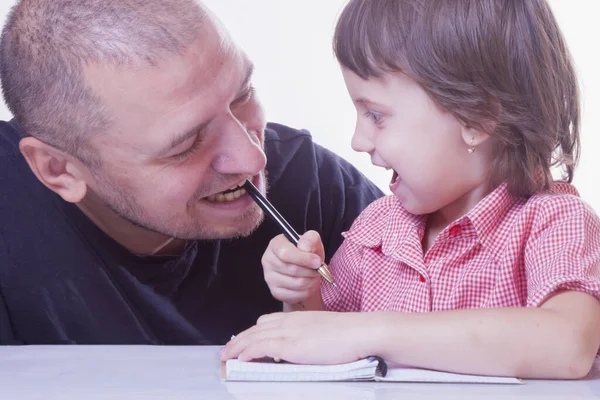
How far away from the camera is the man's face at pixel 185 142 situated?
133 centimetres

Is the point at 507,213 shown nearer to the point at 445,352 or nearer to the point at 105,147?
the point at 445,352

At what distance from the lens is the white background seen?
257cm

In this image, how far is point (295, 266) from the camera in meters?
1.27

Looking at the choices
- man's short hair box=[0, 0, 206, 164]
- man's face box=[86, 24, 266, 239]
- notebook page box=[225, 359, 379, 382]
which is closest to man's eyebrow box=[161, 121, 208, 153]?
man's face box=[86, 24, 266, 239]

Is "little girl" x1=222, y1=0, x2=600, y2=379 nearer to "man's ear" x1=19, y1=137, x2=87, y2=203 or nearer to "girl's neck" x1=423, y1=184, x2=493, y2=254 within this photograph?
"girl's neck" x1=423, y1=184, x2=493, y2=254

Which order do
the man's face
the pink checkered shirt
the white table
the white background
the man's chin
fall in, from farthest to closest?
1. the white background
2. the man's chin
3. the man's face
4. the pink checkered shirt
5. the white table

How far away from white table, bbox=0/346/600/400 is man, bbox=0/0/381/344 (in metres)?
0.38

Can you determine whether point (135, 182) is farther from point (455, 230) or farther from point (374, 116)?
point (455, 230)

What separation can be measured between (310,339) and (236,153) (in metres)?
0.47

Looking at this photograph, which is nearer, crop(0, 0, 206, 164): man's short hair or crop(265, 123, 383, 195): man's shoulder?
crop(0, 0, 206, 164): man's short hair

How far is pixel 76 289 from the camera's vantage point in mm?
1534

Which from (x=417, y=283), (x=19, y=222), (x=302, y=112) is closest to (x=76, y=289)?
(x=19, y=222)

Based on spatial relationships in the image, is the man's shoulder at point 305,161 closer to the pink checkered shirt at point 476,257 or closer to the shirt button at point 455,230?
the pink checkered shirt at point 476,257

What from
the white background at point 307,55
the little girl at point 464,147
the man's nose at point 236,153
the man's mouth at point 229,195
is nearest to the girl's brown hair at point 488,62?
the little girl at point 464,147
